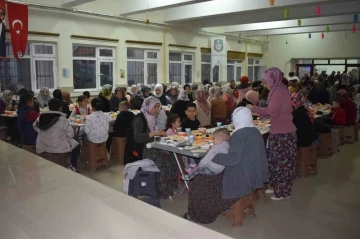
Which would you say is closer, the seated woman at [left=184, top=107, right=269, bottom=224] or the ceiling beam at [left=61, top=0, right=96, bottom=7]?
the seated woman at [left=184, top=107, right=269, bottom=224]

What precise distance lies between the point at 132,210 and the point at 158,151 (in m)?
1.61

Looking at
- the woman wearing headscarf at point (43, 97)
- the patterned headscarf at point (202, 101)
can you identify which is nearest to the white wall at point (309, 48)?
the patterned headscarf at point (202, 101)

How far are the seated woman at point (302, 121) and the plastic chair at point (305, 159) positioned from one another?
9cm

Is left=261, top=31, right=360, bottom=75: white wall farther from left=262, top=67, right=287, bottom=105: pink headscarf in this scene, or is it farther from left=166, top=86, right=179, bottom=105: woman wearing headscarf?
left=262, top=67, right=287, bottom=105: pink headscarf

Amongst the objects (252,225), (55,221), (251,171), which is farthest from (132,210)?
(252,225)

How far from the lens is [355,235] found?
299 centimetres

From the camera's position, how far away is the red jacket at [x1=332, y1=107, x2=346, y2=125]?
254 inches

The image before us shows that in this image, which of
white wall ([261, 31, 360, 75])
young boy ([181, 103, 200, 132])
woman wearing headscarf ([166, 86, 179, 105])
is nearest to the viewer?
young boy ([181, 103, 200, 132])

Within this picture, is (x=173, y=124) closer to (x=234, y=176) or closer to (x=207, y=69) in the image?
(x=234, y=176)

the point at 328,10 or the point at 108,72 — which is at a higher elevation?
the point at 328,10

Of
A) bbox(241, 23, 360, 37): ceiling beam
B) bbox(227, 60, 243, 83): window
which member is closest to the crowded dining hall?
bbox(241, 23, 360, 37): ceiling beam

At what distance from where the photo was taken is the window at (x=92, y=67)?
27.3 ft

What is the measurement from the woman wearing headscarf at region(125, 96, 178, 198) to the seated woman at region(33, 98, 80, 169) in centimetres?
109

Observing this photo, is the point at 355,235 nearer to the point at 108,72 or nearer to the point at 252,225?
the point at 252,225
